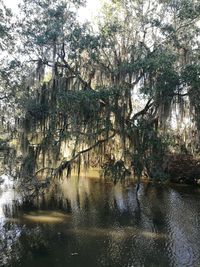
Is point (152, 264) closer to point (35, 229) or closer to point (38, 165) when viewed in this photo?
point (35, 229)

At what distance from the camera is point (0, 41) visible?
43.4 ft

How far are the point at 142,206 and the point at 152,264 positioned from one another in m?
5.69

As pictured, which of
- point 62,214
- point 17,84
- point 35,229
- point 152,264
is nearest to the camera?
point 152,264

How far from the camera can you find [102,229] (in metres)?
10.8

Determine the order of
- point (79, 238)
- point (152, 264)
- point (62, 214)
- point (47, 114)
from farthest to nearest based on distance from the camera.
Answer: point (47, 114)
point (62, 214)
point (79, 238)
point (152, 264)

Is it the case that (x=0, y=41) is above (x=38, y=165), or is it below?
above

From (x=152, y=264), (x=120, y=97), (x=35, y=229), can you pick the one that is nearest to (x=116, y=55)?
(x=120, y=97)

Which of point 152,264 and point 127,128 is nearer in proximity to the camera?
point 152,264

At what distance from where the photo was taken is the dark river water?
853 cm

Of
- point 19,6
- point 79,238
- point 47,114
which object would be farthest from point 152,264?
point 19,6

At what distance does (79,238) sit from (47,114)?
598 centimetres

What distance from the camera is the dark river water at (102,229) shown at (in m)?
8.53

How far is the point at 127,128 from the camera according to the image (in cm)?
1493

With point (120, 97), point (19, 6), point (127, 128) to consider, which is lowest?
point (127, 128)
